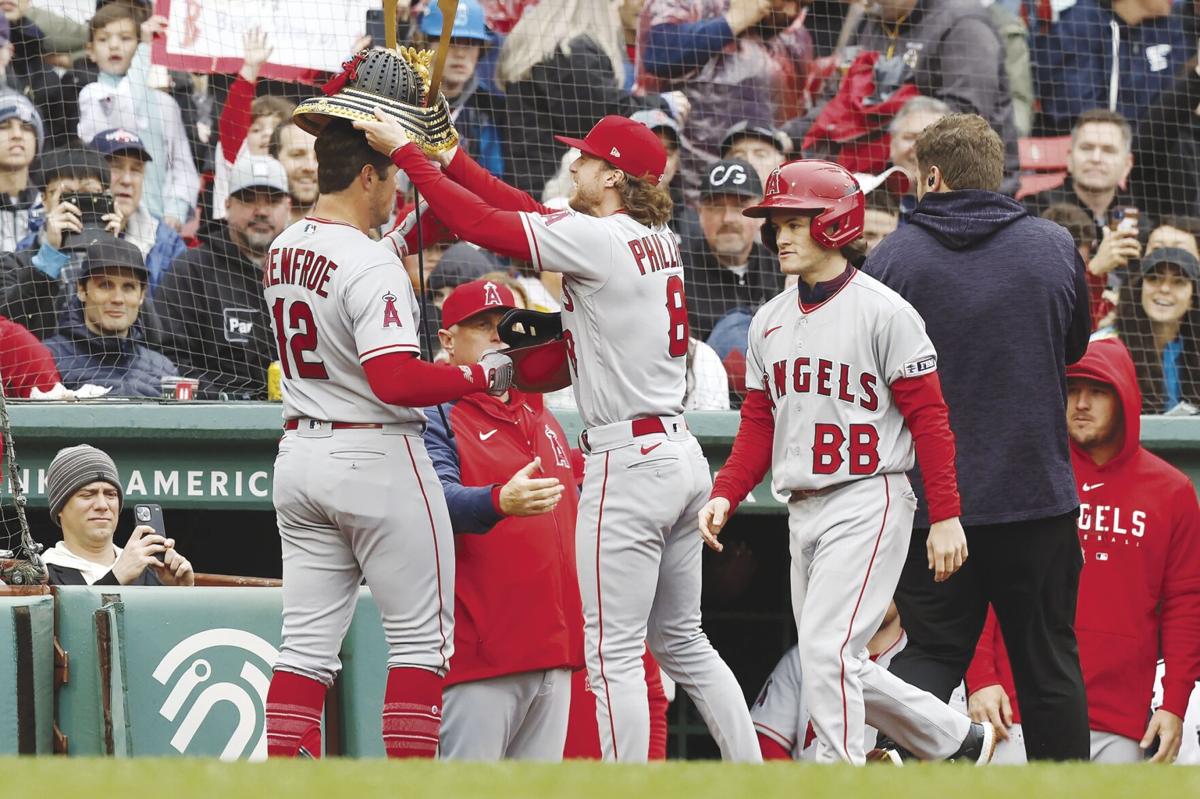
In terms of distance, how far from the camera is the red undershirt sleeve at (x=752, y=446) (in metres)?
4.28

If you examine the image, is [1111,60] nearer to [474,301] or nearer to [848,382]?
[474,301]

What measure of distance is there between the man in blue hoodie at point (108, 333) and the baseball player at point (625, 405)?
2440 millimetres

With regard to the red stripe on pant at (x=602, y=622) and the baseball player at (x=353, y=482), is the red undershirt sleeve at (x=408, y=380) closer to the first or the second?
the baseball player at (x=353, y=482)

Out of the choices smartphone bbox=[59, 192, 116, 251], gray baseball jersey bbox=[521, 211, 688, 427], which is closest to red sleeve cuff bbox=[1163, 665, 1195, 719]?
gray baseball jersey bbox=[521, 211, 688, 427]

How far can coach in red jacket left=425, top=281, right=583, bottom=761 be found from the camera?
180 inches

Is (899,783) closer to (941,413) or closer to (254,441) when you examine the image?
(941,413)

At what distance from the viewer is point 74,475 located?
5246 millimetres

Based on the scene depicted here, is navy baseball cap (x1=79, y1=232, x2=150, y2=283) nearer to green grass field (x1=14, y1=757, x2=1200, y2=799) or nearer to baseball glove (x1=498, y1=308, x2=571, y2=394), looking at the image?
baseball glove (x1=498, y1=308, x2=571, y2=394)

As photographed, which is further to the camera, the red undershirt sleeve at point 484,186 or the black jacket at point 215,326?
the black jacket at point 215,326

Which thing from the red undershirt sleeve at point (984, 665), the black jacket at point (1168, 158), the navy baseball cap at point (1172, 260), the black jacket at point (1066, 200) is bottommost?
the red undershirt sleeve at point (984, 665)

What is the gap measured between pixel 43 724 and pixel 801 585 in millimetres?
2176

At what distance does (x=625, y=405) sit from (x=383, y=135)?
0.91m

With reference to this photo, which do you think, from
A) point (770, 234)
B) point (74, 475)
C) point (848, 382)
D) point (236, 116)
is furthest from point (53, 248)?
point (848, 382)

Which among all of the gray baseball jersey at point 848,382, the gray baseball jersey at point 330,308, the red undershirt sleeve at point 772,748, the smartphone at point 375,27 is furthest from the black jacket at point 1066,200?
the gray baseball jersey at point 330,308
